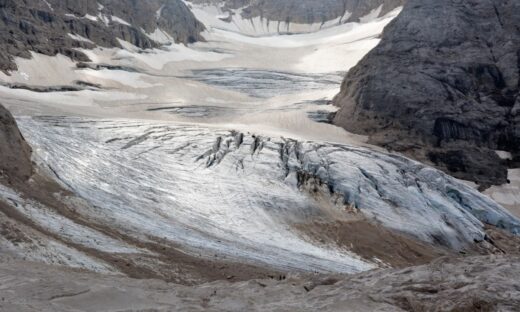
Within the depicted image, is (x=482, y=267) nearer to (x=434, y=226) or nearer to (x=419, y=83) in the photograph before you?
(x=434, y=226)

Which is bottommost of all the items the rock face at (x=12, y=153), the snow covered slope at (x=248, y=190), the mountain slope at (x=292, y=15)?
the snow covered slope at (x=248, y=190)

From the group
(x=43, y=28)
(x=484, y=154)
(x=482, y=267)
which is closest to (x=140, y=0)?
(x=43, y=28)

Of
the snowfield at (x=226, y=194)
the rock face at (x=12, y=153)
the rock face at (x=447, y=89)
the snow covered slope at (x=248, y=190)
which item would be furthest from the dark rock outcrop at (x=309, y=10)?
the rock face at (x=12, y=153)

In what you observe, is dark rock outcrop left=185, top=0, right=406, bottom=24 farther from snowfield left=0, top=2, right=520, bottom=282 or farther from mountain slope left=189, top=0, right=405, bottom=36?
snowfield left=0, top=2, right=520, bottom=282

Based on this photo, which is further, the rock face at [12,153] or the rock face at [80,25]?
the rock face at [80,25]

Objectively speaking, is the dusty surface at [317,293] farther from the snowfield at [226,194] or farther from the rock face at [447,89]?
the rock face at [447,89]

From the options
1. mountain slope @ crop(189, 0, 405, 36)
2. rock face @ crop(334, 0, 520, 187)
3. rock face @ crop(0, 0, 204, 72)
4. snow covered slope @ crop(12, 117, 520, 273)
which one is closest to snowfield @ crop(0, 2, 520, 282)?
snow covered slope @ crop(12, 117, 520, 273)
